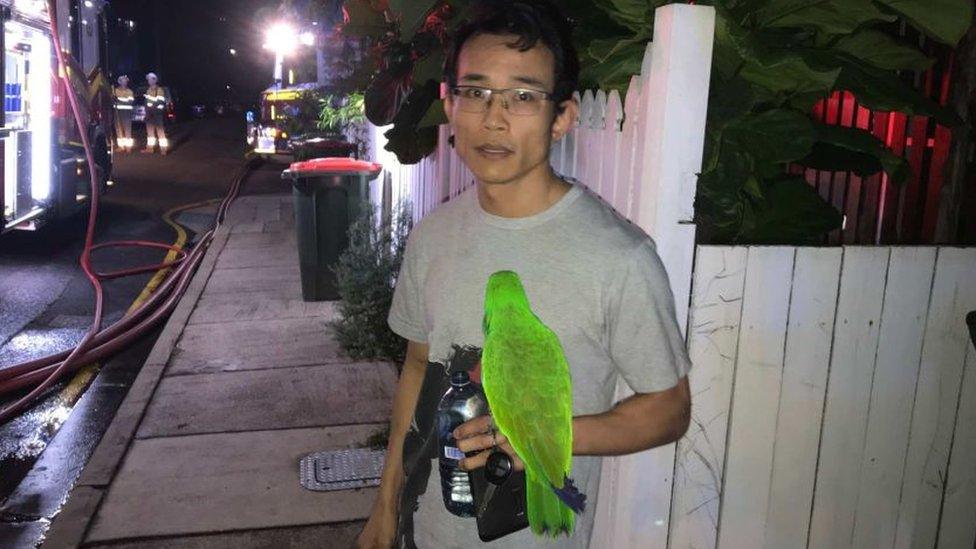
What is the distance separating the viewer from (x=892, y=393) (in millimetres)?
Answer: 2469

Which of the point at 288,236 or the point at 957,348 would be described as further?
the point at 288,236

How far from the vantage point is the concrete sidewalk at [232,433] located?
3834mm

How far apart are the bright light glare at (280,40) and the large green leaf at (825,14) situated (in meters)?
19.2

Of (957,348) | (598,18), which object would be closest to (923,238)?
(957,348)

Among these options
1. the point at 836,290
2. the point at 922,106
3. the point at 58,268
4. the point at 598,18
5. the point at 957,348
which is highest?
the point at 598,18

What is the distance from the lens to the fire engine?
8.63m

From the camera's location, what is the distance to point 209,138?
3111 centimetres

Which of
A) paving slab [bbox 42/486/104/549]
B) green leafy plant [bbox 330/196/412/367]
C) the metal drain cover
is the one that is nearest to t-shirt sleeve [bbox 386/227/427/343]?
the metal drain cover

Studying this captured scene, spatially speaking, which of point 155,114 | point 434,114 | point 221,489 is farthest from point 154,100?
point 434,114

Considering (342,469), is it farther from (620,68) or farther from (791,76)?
(791,76)

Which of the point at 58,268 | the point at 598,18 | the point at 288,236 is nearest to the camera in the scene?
the point at 598,18

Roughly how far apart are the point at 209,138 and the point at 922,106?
1252 inches

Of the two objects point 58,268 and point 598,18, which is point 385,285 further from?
point 58,268

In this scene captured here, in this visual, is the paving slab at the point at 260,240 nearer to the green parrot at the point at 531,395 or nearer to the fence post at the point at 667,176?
the fence post at the point at 667,176
